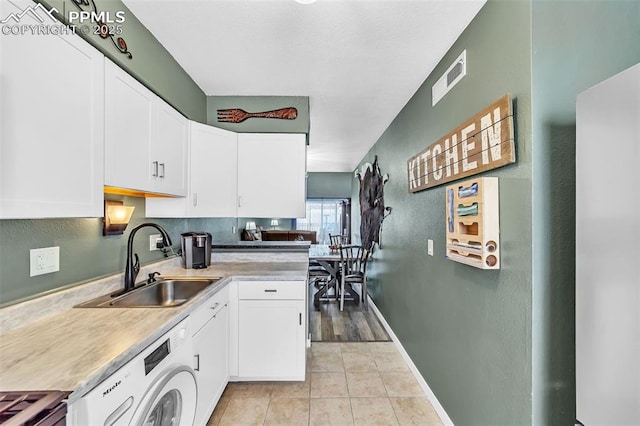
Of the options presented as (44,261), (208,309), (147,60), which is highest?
(147,60)

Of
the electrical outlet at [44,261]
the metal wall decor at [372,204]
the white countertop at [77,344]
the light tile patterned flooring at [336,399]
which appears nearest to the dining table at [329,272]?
the metal wall decor at [372,204]

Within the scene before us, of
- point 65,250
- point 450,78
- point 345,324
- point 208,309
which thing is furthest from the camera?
point 345,324

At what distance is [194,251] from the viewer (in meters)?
2.43

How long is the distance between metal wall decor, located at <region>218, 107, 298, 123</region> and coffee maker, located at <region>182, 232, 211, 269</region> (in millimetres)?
1182

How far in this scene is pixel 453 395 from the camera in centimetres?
180

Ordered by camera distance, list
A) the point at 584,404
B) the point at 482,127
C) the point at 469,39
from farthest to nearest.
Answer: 1. the point at 469,39
2. the point at 482,127
3. the point at 584,404

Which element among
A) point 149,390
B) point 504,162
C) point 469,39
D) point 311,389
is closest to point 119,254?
point 149,390

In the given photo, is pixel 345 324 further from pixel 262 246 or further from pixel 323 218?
pixel 323 218

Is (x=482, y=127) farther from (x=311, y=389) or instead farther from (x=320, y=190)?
(x=320, y=190)

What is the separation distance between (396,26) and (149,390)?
2198mm

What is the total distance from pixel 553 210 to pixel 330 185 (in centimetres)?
697

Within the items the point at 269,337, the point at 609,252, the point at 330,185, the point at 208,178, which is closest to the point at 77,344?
the point at 269,337

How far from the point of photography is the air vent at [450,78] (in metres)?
1.73

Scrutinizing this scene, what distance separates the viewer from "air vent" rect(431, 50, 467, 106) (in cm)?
173
